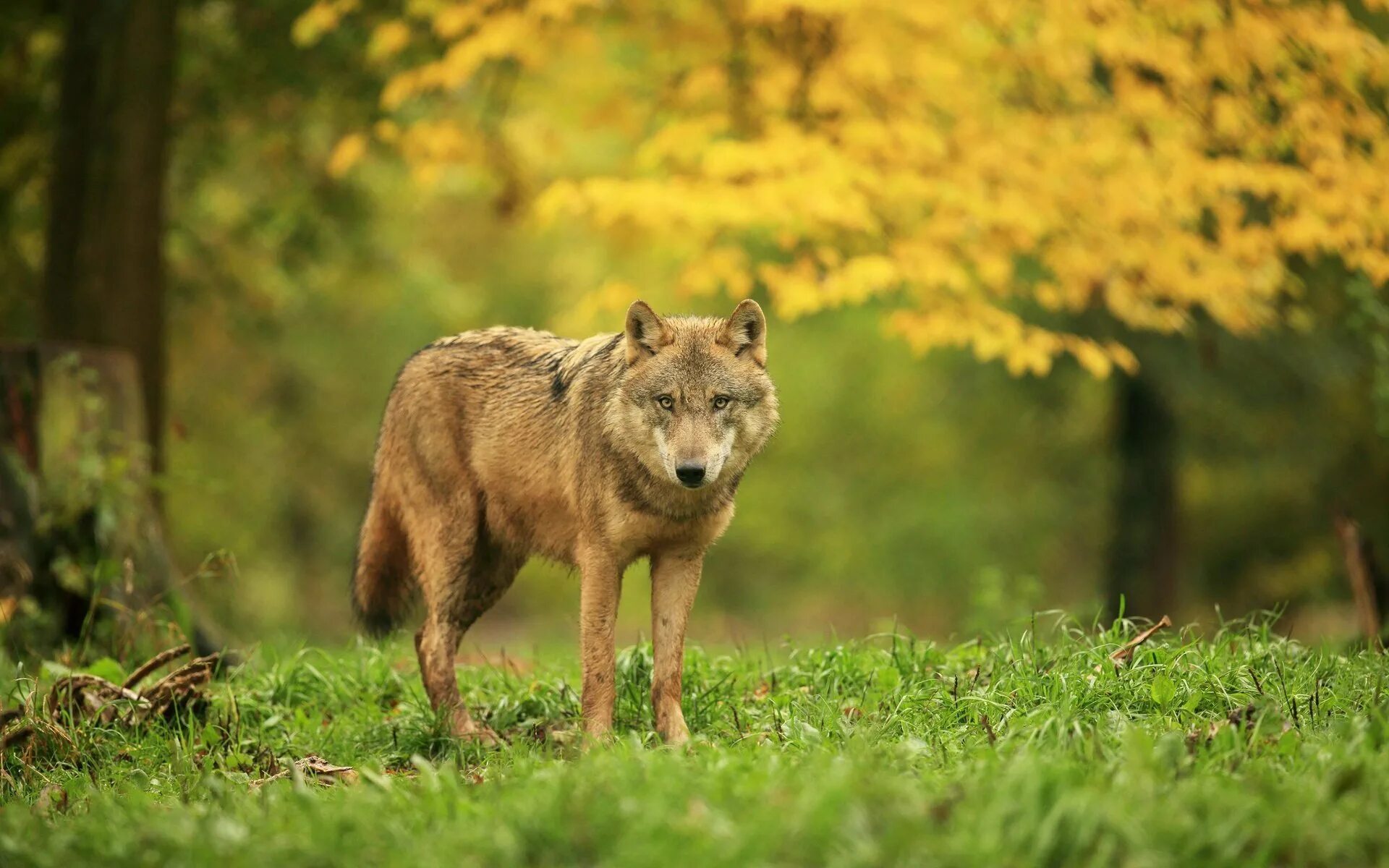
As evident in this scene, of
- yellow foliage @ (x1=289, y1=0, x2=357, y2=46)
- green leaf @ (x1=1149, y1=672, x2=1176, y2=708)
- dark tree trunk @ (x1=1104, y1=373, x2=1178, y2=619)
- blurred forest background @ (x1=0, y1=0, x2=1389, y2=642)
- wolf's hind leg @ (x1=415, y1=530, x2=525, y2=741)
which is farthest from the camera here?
dark tree trunk @ (x1=1104, y1=373, x2=1178, y2=619)

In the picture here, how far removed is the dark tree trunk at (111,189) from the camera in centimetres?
892

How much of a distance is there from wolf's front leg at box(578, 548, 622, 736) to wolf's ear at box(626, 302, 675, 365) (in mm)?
871

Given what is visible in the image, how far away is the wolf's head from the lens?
536cm

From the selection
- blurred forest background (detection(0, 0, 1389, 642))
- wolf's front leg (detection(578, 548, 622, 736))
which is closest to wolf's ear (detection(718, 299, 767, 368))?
wolf's front leg (detection(578, 548, 622, 736))

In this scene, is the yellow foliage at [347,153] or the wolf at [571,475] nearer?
the wolf at [571,475]

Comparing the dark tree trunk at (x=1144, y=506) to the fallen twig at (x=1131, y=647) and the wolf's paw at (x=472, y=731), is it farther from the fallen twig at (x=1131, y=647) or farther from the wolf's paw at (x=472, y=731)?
the wolf's paw at (x=472, y=731)

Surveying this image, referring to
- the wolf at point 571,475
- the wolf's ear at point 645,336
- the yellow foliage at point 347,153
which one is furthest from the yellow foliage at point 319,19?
the wolf's ear at point 645,336

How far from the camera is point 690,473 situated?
515 cm

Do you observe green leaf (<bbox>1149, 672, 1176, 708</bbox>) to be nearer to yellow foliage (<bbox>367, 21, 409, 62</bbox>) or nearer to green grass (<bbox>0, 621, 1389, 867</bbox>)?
green grass (<bbox>0, 621, 1389, 867</bbox>)

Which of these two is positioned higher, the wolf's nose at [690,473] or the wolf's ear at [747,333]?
the wolf's ear at [747,333]

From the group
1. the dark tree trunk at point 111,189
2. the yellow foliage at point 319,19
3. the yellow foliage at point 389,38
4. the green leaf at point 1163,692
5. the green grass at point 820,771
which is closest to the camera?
the green grass at point 820,771

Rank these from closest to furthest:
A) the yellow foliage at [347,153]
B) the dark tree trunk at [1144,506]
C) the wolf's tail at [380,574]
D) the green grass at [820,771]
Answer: the green grass at [820,771] → the wolf's tail at [380,574] → the yellow foliage at [347,153] → the dark tree trunk at [1144,506]

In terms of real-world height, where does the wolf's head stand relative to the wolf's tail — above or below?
above

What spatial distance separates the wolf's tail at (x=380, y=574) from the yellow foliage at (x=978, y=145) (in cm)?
330
